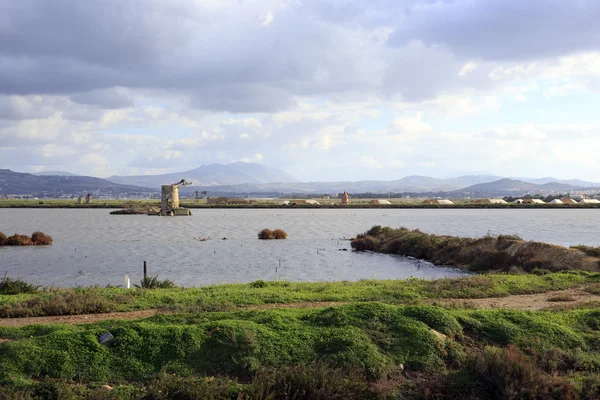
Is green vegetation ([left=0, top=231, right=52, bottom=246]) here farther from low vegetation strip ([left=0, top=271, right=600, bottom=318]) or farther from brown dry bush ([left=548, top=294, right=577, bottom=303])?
brown dry bush ([left=548, top=294, right=577, bottom=303])

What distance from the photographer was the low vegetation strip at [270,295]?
1419 centimetres

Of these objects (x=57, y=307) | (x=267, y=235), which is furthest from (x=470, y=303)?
(x=267, y=235)

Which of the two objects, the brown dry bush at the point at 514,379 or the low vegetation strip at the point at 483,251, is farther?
the low vegetation strip at the point at 483,251

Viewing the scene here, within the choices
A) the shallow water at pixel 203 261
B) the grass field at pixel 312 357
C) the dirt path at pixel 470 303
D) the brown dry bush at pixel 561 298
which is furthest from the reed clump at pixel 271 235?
the grass field at pixel 312 357

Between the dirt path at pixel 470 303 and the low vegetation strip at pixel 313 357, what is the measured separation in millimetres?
1981

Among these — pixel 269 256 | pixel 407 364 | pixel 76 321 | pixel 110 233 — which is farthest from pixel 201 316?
pixel 110 233

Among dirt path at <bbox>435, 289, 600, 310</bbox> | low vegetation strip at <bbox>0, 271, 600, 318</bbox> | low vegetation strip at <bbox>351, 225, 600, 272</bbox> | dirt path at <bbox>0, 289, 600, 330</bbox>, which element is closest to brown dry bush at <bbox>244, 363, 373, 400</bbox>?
dirt path at <bbox>0, 289, 600, 330</bbox>

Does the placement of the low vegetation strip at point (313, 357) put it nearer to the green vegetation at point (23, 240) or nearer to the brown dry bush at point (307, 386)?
the brown dry bush at point (307, 386)

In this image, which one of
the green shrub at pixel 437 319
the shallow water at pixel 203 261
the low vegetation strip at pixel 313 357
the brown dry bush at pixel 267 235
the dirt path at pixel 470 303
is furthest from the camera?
the brown dry bush at pixel 267 235

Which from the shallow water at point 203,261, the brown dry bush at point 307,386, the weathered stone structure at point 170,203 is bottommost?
the shallow water at point 203,261

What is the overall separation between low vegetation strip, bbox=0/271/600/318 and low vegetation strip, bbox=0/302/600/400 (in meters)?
3.20

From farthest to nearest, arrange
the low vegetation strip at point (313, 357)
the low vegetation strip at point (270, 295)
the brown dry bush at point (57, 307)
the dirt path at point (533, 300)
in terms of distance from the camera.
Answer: the dirt path at point (533, 300), the low vegetation strip at point (270, 295), the brown dry bush at point (57, 307), the low vegetation strip at point (313, 357)

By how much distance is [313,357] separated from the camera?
9672 mm

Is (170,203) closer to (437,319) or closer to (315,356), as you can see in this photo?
(437,319)
